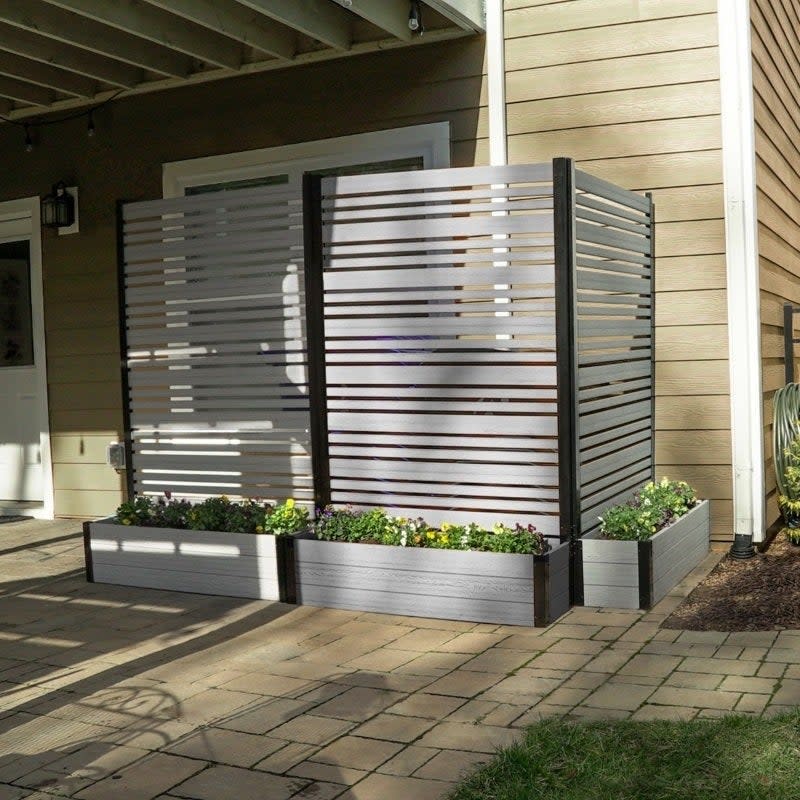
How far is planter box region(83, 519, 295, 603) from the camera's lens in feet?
15.8

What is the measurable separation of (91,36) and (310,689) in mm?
3790

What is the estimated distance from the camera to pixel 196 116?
6.68 meters

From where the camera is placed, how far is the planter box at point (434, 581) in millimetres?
4281

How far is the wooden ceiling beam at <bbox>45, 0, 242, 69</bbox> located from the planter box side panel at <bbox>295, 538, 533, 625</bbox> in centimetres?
268

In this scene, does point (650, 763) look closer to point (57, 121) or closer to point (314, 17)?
point (314, 17)

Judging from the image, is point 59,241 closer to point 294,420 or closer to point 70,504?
point 70,504

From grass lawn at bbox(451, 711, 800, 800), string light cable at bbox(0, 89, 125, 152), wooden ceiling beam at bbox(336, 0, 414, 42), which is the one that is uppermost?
wooden ceiling beam at bbox(336, 0, 414, 42)

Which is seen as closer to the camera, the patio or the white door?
the patio

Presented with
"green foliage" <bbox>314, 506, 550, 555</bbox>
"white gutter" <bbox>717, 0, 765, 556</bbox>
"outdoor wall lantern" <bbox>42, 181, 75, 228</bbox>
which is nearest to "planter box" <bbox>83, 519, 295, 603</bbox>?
"green foliage" <bbox>314, 506, 550, 555</bbox>

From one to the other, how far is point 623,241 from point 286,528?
2.07m

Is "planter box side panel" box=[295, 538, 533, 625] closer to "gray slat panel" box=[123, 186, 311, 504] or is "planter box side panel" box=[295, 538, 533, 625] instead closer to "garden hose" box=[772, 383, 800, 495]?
"gray slat panel" box=[123, 186, 311, 504]

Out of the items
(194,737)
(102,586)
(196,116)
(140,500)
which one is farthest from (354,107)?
(194,737)

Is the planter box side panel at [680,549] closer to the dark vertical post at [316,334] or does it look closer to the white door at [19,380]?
the dark vertical post at [316,334]

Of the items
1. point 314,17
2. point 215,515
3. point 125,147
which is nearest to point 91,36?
point 314,17
